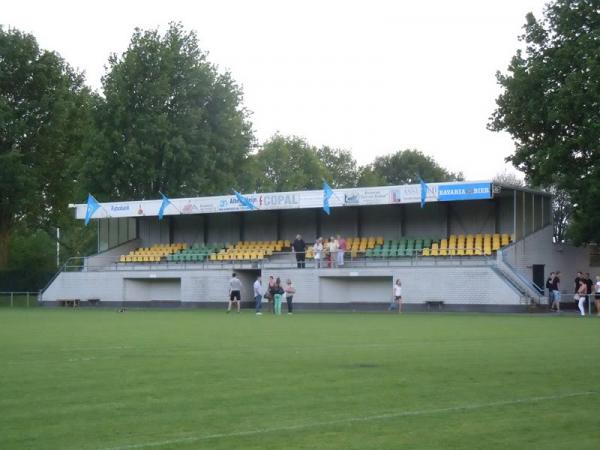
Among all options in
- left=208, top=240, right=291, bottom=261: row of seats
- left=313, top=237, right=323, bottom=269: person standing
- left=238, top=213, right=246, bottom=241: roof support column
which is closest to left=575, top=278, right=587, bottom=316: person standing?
left=313, top=237, right=323, bottom=269: person standing

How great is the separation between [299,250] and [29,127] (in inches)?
970

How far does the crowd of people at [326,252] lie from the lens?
52000mm

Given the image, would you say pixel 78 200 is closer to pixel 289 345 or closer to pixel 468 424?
pixel 289 345

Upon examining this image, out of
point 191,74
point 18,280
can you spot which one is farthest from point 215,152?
point 18,280

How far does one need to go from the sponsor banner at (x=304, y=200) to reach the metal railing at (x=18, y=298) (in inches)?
251

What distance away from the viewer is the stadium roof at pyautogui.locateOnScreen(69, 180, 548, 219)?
4941 cm

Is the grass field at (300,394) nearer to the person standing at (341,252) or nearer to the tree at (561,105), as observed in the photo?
the tree at (561,105)

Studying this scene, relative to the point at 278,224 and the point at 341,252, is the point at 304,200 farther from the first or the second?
the point at 278,224

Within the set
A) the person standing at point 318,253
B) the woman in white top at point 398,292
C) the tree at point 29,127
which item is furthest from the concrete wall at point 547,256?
the tree at point 29,127

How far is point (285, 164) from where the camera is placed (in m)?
118

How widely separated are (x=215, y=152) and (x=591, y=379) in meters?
60.4

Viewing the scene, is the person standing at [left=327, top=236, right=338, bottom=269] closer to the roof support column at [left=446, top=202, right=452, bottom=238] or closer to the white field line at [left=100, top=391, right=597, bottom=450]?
the roof support column at [left=446, top=202, right=452, bottom=238]

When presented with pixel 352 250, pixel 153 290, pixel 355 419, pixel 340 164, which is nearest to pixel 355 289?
pixel 352 250

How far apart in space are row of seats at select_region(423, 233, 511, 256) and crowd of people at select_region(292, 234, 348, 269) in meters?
4.29
